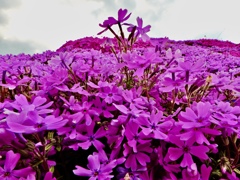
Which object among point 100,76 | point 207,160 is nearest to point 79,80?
point 100,76

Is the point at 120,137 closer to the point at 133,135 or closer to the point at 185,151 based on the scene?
the point at 133,135

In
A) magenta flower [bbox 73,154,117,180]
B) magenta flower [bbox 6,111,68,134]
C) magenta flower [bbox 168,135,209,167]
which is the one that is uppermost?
magenta flower [bbox 6,111,68,134]

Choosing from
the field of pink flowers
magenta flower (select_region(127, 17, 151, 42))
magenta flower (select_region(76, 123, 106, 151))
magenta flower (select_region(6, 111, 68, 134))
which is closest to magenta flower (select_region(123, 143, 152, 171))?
the field of pink flowers

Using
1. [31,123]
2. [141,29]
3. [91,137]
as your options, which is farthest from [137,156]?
[141,29]

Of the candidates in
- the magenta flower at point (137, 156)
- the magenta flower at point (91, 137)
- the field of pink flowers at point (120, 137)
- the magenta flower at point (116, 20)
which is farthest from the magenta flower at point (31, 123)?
the magenta flower at point (116, 20)

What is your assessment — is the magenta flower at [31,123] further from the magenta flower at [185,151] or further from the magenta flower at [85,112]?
the magenta flower at [185,151]

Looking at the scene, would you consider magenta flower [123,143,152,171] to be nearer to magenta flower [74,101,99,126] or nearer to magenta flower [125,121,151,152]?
magenta flower [125,121,151,152]
